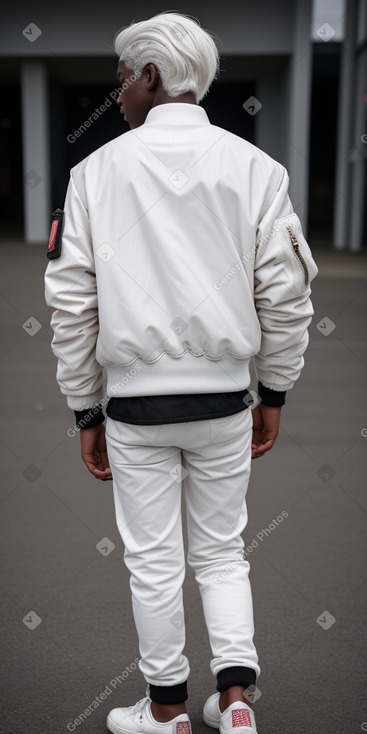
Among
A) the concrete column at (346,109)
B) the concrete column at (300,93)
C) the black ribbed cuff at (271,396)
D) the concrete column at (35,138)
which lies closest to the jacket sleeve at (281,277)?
the black ribbed cuff at (271,396)

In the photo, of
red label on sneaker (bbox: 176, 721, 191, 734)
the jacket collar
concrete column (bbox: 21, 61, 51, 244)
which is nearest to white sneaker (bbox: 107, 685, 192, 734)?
red label on sneaker (bbox: 176, 721, 191, 734)

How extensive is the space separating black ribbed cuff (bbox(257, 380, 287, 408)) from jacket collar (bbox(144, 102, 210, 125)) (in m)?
0.74

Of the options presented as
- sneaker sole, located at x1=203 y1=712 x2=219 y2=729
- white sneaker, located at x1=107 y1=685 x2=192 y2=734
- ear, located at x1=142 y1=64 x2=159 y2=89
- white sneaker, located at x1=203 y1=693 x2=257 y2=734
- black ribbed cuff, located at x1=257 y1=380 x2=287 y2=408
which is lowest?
sneaker sole, located at x1=203 y1=712 x2=219 y2=729

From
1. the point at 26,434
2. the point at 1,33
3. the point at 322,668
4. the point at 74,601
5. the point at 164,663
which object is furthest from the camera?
the point at 1,33

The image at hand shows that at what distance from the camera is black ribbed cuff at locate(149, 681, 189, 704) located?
2121 mm

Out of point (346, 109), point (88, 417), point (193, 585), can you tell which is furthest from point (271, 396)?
point (346, 109)

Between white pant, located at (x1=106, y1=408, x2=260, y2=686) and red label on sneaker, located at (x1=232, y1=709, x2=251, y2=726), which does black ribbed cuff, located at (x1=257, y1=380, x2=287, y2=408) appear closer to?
white pant, located at (x1=106, y1=408, x2=260, y2=686)

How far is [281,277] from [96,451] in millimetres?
712

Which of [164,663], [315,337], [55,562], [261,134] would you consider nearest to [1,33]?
[261,134]

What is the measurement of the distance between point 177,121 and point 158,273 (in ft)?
1.23

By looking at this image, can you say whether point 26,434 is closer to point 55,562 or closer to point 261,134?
point 55,562

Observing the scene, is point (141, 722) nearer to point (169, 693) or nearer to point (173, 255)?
point (169, 693)

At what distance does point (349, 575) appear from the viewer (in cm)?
321

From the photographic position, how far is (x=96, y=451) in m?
2.28
